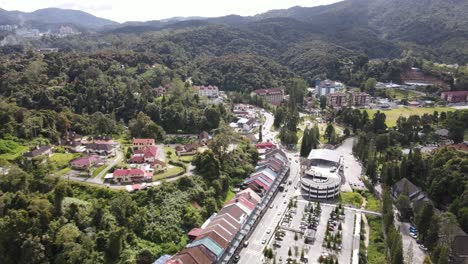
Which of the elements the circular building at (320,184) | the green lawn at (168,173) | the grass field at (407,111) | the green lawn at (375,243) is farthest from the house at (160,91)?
the green lawn at (375,243)

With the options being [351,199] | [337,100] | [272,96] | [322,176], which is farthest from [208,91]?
[351,199]

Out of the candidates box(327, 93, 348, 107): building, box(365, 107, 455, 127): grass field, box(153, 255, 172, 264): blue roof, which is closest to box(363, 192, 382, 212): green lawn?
box(153, 255, 172, 264): blue roof

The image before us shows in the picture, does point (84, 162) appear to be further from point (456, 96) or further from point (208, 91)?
point (456, 96)

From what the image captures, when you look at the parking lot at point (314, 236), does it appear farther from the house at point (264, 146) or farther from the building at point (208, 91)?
the building at point (208, 91)

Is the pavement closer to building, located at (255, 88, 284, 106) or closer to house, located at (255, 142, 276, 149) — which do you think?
house, located at (255, 142, 276, 149)

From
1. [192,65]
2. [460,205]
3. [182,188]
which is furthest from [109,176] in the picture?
[192,65]

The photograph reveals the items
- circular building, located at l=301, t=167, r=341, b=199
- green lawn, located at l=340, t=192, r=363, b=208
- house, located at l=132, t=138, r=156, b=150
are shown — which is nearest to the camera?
green lawn, located at l=340, t=192, r=363, b=208
